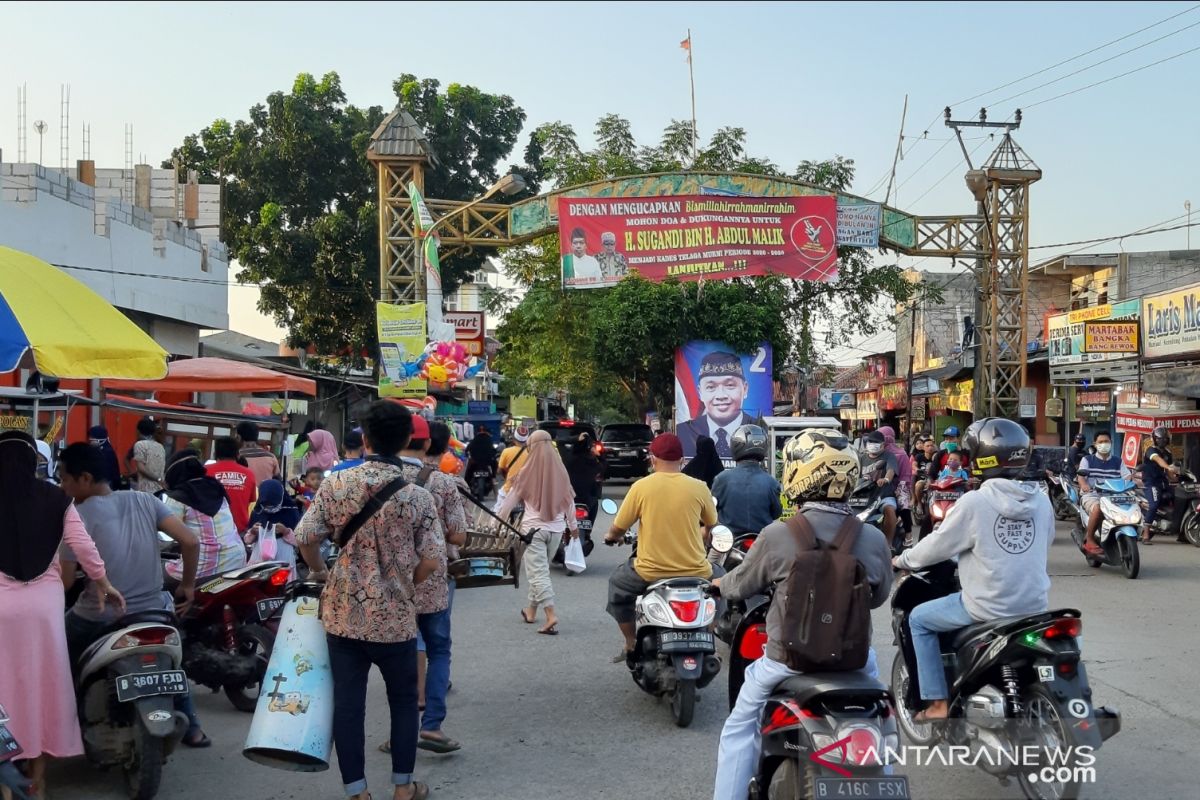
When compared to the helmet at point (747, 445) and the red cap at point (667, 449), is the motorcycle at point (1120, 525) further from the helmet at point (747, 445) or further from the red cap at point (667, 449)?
the red cap at point (667, 449)

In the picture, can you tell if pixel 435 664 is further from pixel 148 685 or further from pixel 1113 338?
pixel 1113 338

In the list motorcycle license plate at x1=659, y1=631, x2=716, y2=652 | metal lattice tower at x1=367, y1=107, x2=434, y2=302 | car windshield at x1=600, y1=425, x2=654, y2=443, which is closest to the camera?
motorcycle license plate at x1=659, y1=631, x2=716, y2=652

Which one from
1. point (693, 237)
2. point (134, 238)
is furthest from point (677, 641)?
point (134, 238)

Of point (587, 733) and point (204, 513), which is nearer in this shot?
point (587, 733)

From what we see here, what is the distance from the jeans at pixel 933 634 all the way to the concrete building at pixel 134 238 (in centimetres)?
1640

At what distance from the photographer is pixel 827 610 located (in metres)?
3.97

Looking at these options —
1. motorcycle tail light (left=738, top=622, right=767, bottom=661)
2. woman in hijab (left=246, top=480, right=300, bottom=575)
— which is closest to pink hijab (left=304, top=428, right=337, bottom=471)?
woman in hijab (left=246, top=480, right=300, bottom=575)

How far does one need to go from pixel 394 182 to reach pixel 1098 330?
14682mm

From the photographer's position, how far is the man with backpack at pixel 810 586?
3.98 meters

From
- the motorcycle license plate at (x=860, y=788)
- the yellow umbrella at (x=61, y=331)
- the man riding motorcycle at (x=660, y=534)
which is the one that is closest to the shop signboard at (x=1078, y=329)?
the man riding motorcycle at (x=660, y=534)

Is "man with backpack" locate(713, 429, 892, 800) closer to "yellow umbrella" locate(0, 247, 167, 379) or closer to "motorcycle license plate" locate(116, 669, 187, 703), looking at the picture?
"motorcycle license plate" locate(116, 669, 187, 703)

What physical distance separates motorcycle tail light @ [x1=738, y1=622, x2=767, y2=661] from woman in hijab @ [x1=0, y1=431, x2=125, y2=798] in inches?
117

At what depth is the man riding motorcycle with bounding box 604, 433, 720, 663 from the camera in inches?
266

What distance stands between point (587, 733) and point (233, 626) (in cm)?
223
